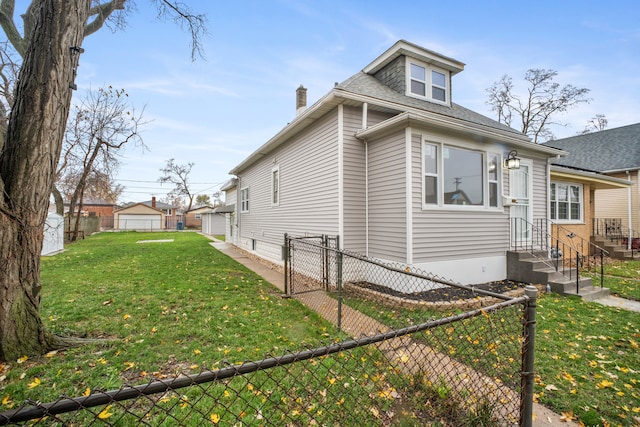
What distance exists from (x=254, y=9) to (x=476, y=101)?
2321cm

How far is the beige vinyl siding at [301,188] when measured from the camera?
7.50m

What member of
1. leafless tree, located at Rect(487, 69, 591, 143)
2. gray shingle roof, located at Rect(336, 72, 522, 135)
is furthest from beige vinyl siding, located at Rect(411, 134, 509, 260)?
leafless tree, located at Rect(487, 69, 591, 143)

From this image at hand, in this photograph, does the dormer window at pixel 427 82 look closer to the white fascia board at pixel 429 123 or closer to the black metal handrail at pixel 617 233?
the white fascia board at pixel 429 123

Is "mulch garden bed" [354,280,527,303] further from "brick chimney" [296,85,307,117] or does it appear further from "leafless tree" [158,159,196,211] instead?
"leafless tree" [158,159,196,211]

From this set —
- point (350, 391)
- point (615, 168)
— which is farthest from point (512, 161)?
point (615, 168)

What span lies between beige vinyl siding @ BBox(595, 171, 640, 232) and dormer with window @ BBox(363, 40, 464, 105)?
1317 cm

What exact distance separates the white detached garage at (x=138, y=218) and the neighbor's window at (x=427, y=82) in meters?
39.2

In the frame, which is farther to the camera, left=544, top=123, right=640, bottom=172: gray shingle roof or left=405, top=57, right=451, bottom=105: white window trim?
left=544, top=123, right=640, bottom=172: gray shingle roof

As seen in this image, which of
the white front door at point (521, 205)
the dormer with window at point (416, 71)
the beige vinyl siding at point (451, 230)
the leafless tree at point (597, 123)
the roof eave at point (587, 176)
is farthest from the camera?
the leafless tree at point (597, 123)

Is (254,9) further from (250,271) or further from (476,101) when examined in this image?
(476,101)

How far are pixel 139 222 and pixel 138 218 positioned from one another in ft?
1.79

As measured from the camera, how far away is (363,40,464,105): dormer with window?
885cm

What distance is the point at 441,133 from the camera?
6.63 metres

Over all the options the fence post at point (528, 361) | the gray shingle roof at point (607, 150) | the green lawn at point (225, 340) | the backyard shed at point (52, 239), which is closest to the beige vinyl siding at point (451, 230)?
the green lawn at point (225, 340)
